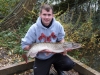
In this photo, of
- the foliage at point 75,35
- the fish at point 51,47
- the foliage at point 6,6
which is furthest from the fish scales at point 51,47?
the foliage at point 6,6

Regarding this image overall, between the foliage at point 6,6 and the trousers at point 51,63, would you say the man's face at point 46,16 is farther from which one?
the foliage at point 6,6

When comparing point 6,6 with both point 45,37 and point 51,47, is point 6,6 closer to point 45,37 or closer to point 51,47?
point 45,37

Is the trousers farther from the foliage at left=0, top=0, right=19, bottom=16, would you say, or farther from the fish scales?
the foliage at left=0, top=0, right=19, bottom=16

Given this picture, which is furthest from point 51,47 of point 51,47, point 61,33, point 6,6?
point 6,6

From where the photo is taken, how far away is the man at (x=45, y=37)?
2.95 meters

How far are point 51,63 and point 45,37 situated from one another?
45cm

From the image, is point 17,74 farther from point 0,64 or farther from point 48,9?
point 48,9

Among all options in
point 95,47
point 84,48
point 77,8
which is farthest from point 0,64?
point 77,8

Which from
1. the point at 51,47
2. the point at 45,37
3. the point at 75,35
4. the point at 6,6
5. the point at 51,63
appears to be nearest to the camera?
the point at 51,47

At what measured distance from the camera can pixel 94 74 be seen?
3.16 m

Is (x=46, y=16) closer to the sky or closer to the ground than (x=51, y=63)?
closer to the sky

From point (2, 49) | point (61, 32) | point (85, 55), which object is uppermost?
point (61, 32)

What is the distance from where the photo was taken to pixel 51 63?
3.21 metres

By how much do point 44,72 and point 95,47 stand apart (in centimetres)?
262
